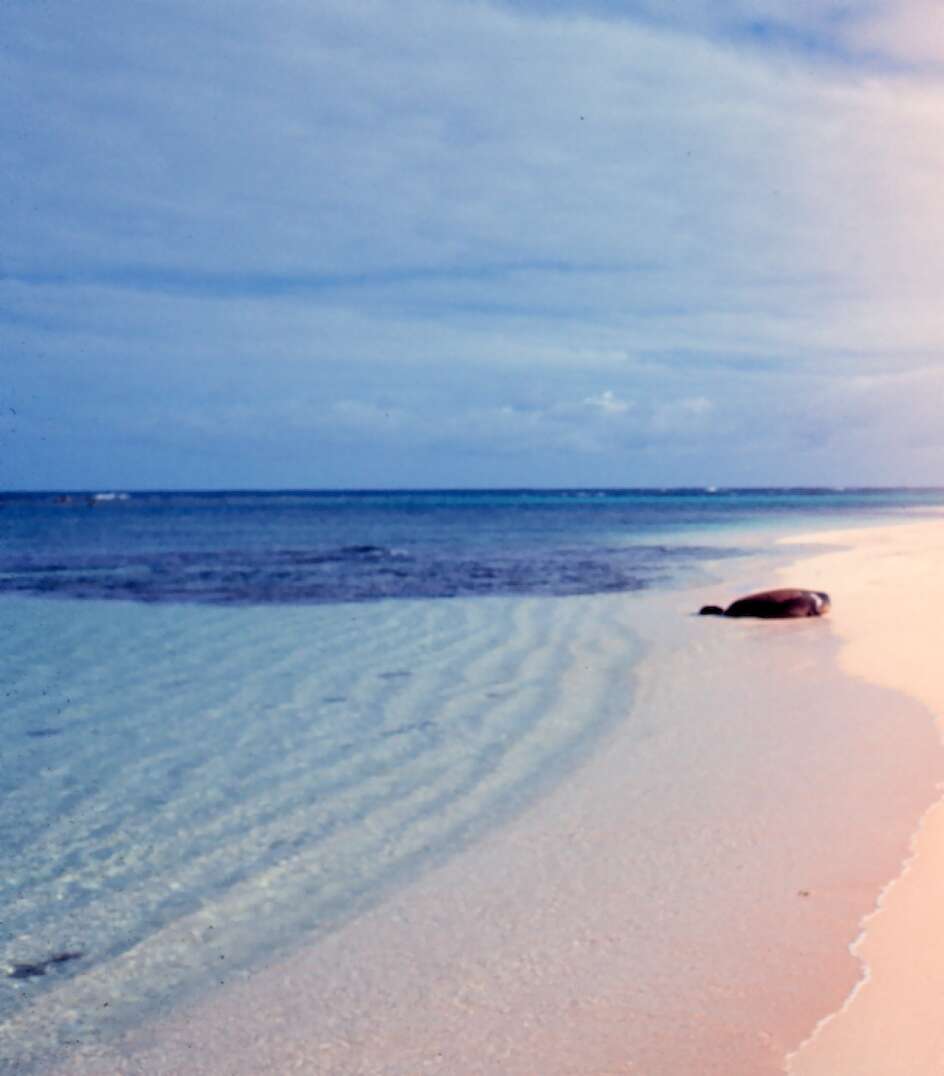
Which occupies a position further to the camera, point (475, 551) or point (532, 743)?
point (475, 551)

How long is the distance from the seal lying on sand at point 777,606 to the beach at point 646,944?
23.6 ft

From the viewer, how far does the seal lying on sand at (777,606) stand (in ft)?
50.1

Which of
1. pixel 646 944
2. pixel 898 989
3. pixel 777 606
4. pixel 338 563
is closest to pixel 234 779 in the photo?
pixel 646 944

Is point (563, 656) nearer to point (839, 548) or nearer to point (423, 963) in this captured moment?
point (423, 963)

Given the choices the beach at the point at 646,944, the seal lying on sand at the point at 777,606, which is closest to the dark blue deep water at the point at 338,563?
the seal lying on sand at the point at 777,606

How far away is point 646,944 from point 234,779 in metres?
3.59

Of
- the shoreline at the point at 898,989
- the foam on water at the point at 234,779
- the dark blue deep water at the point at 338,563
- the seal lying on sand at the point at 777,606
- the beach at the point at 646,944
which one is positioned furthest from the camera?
the dark blue deep water at the point at 338,563

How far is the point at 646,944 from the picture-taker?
14.8 feet

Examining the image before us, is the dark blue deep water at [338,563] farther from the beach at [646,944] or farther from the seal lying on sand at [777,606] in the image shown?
the beach at [646,944]

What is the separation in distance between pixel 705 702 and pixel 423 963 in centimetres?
540

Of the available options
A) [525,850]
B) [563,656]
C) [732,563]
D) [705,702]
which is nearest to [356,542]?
[732,563]

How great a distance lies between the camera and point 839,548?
1198 inches

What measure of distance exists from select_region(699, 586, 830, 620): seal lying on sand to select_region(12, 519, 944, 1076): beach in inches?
283

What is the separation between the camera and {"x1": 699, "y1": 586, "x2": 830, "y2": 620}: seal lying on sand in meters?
15.3
